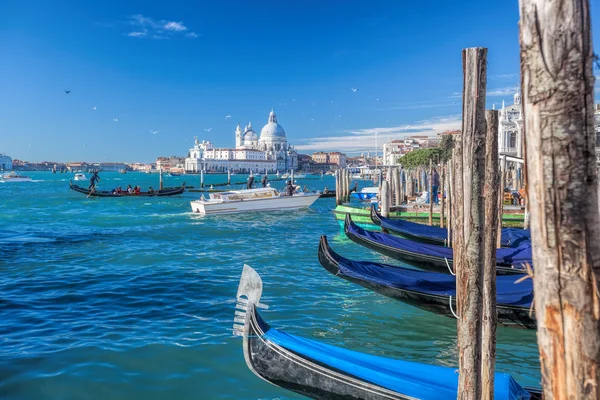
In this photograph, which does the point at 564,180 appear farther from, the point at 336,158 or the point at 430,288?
the point at 336,158

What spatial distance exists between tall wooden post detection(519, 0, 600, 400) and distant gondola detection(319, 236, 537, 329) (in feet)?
11.9

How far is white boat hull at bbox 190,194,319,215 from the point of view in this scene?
18.8m

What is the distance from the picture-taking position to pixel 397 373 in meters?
3.05

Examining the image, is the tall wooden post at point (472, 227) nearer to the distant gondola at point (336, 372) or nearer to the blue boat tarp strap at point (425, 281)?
the distant gondola at point (336, 372)

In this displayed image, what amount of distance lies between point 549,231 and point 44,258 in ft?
33.6

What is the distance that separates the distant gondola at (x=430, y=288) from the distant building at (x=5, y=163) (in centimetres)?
15423

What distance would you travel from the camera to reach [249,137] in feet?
379

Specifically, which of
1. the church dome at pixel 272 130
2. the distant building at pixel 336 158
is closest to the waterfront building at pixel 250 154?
the church dome at pixel 272 130

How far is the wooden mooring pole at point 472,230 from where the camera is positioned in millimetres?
2565

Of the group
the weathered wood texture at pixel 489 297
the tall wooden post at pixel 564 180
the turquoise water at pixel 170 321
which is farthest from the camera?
the turquoise water at pixel 170 321

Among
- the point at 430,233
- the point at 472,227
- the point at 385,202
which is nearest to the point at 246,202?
the point at 385,202

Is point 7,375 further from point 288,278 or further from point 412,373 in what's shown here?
point 288,278

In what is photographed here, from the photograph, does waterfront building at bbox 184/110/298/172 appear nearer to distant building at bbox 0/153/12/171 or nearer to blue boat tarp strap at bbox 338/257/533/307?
distant building at bbox 0/153/12/171

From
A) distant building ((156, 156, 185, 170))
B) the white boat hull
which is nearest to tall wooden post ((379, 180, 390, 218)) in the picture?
the white boat hull
